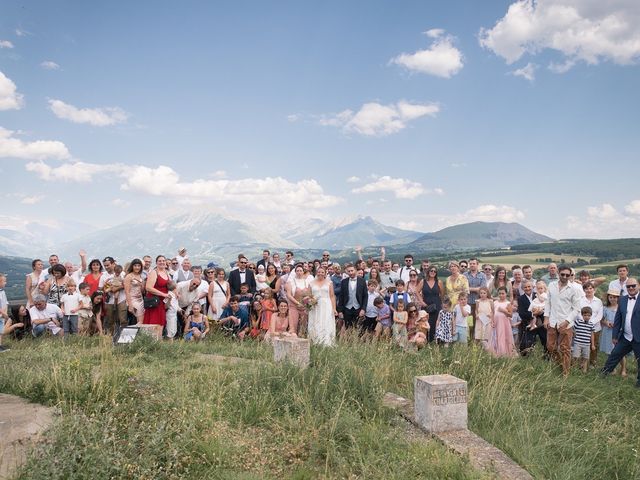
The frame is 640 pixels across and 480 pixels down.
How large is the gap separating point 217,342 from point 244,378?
3.55 m

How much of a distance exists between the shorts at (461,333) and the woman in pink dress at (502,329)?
0.55m

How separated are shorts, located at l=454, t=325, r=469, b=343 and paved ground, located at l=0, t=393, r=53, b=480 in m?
7.96

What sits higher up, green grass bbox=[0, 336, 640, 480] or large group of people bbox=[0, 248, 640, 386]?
large group of people bbox=[0, 248, 640, 386]

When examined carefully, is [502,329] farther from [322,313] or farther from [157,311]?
[157,311]

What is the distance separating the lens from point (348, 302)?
10859mm

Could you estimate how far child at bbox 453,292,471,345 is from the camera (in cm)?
1037

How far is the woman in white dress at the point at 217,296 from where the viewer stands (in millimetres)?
10926

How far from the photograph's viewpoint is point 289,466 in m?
4.67

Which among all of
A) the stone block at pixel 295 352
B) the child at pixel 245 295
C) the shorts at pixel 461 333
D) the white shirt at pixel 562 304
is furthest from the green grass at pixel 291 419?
the child at pixel 245 295

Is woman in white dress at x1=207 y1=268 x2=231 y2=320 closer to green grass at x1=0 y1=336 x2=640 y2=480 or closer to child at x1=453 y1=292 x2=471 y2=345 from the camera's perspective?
green grass at x1=0 y1=336 x2=640 y2=480

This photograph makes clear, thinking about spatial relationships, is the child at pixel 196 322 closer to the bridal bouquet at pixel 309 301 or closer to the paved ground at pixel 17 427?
the bridal bouquet at pixel 309 301

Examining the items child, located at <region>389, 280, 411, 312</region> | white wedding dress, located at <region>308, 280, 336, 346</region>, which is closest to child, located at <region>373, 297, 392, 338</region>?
child, located at <region>389, 280, 411, 312</region>

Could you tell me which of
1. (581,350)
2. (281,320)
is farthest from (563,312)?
(281,320)

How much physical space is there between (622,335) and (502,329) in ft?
Answer: 7.00
